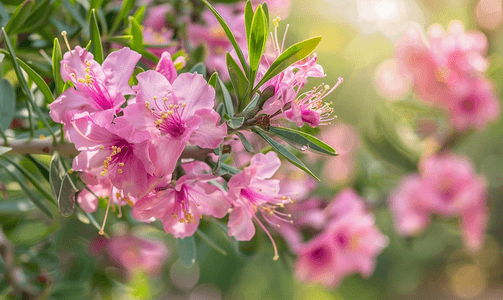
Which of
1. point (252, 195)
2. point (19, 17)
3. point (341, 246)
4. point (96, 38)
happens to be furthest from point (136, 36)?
point (341, 246)

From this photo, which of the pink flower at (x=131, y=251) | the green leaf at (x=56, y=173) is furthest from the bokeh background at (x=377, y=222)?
the green leaf at (x=56, y=173)

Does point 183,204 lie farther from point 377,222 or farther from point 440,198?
point 377,222

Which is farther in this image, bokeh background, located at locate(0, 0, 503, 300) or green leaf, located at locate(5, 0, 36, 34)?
bokeh background, located at locate(0, 0, 503, 300)

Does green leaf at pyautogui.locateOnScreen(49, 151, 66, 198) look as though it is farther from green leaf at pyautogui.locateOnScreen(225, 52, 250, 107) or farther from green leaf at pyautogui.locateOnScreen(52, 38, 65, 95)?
green leaf at pyautogui.locateOnScreen(225, 52, 250, 107)

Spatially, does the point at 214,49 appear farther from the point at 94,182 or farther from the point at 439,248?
the point at 439,248

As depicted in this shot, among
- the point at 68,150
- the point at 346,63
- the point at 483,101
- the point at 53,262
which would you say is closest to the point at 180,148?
the point at 68,150

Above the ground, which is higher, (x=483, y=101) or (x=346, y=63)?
(x=483, y=101)

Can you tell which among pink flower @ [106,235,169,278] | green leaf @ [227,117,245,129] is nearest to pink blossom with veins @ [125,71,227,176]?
green leaf @ [227,117,245,129]
